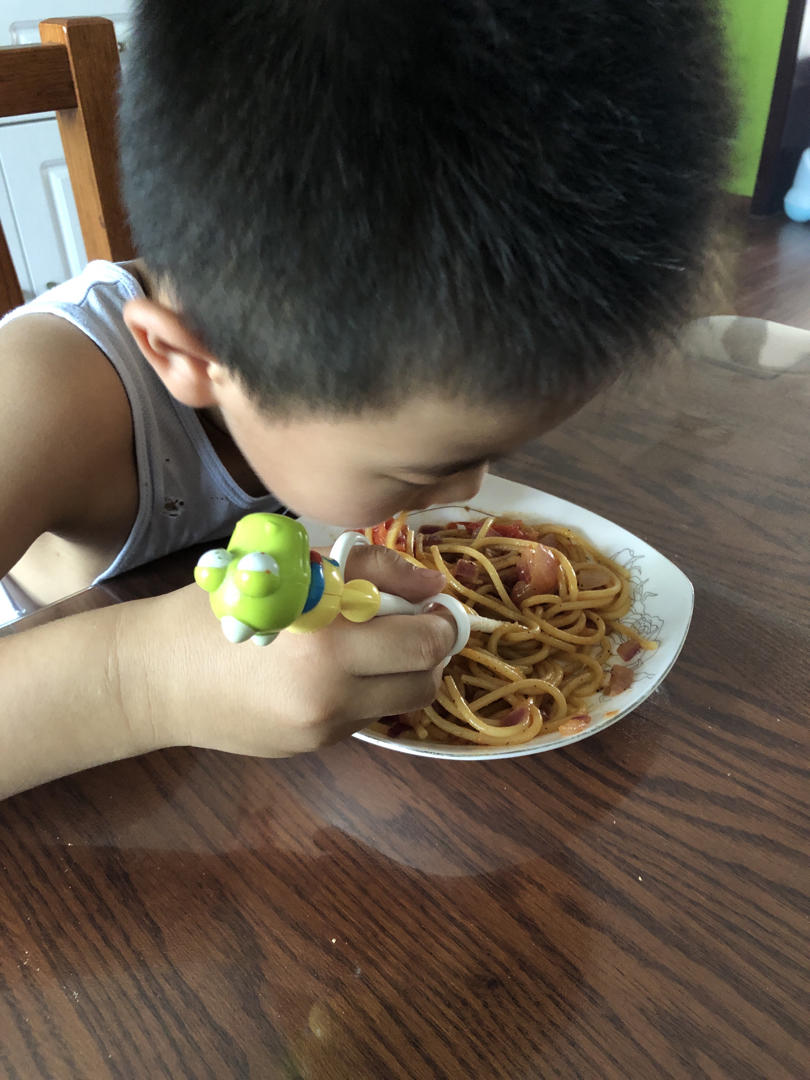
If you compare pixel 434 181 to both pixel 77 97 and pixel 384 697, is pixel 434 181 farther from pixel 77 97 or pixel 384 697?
pixel 77 97

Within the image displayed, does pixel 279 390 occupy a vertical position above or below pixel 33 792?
above

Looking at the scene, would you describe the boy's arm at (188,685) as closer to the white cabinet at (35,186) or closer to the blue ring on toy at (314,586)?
the blue ring on toy at (314,586)

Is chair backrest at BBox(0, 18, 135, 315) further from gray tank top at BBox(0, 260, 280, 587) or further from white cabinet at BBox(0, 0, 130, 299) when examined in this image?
white cabinet at BBox(0, 0, 130, 299)

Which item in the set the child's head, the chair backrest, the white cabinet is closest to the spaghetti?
the child's head

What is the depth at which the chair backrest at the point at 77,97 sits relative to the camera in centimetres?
84

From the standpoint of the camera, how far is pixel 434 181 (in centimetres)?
34

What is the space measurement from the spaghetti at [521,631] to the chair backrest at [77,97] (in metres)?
0.49

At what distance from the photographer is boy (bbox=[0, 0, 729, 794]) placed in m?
0.34

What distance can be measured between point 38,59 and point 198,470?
456 mm

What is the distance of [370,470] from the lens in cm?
48

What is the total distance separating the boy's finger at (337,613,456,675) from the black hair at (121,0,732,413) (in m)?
0.13

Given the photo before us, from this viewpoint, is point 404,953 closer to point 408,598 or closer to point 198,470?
point 408,598

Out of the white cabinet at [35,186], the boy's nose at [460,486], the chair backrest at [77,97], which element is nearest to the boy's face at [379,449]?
the boy's nose at [460,486]

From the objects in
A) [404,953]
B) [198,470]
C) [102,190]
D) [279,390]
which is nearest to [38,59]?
[102,190]
